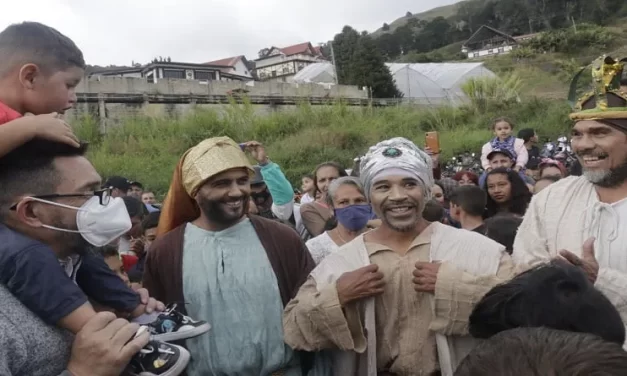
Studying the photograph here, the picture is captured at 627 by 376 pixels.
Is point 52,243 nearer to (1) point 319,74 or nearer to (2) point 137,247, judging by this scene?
(2) point 137,247

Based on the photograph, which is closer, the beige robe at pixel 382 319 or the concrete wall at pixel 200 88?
the beige robe at pixel 382 319

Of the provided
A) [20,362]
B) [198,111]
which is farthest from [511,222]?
[198,111]

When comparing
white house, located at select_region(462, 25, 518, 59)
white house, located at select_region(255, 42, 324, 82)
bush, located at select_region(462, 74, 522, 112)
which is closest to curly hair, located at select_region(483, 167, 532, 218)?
bush, located at select_region(462, 74, 522, 112)

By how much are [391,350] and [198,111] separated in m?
21.5

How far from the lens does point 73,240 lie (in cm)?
181

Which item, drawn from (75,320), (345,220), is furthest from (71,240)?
(345,220)

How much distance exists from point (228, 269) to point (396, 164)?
2.88 feet

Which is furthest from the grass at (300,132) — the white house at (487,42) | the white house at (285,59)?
the white house at (285,59)

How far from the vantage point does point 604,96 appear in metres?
2.70

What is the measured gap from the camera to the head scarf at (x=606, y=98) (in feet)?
8.59

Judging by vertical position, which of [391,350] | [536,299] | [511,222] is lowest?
[391,350]

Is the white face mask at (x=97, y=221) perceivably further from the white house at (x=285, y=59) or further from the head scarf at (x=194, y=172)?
the white house at (x=285, y=59)

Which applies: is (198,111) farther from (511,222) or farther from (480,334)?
(480,334)

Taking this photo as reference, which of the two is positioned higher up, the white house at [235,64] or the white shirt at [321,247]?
the white house at [235,64]
